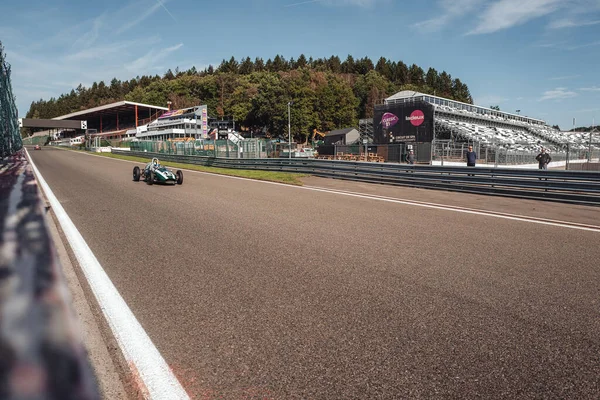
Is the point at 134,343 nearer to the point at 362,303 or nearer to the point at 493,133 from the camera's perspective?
the point at 362,303

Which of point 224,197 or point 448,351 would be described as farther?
point 224,197

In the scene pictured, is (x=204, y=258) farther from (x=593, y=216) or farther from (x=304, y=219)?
(x=593, y=216)

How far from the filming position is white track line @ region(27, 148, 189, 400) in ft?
7.65

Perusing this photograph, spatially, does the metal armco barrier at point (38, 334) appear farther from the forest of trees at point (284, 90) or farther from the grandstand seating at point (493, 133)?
the forest of trees at point (284, 90)

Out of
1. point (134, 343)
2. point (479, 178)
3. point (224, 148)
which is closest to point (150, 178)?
point (479, 178)

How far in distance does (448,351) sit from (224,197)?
9134mm

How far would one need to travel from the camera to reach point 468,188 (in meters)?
13.3

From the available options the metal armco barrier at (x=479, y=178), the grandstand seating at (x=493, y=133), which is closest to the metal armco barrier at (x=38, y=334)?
the metal armco barrier at (x=479, y=178)

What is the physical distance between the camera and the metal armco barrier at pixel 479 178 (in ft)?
36.3

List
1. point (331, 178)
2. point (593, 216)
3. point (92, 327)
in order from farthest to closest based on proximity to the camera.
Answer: point (331, 178) → point (593, 216) → point (92, 327)

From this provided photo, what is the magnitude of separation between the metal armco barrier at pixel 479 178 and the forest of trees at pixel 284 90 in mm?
68328

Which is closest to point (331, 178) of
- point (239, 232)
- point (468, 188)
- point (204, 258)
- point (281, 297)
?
point (468, 188)

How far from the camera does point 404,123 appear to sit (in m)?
48.0

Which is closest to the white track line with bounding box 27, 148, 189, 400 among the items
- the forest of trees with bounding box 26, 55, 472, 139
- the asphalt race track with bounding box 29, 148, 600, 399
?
the asphalt race track with bounding box 29, 148, 600, 399
